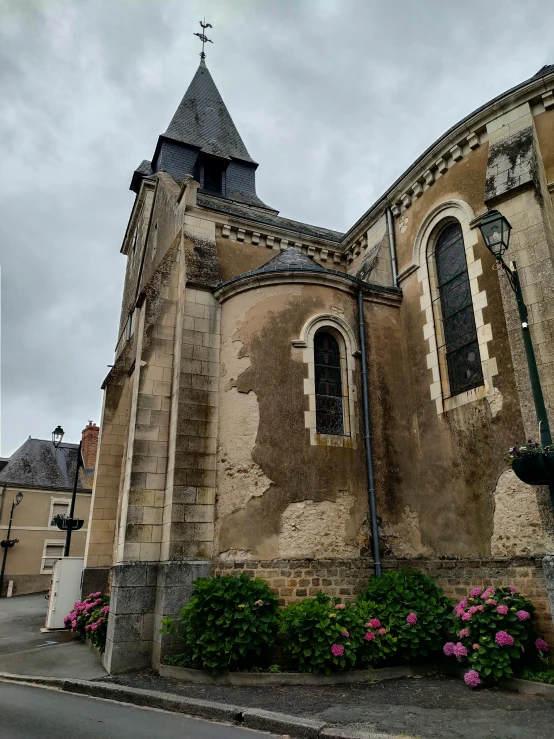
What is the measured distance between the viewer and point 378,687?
6156mm

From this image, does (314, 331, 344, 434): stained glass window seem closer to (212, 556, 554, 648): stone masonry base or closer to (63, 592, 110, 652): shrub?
(212, 556, 554, 648): stone masonry base

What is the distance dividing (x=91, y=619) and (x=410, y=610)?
18.4 feet

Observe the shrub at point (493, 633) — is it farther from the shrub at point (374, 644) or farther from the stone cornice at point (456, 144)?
the stone cornice at point (456, 144)

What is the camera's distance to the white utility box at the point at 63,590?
10984mm

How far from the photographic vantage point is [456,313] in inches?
343

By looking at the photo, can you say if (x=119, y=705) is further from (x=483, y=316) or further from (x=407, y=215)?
(x=407, y=215)

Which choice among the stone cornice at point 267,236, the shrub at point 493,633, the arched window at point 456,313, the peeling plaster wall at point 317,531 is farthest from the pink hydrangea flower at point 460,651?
the stone cornice at point 267,236

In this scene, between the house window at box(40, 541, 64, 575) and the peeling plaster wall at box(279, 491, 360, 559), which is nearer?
the peeling plaster wall at box(279, 491, 360, 559)

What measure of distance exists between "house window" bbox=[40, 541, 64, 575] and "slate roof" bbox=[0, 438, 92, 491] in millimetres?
2570

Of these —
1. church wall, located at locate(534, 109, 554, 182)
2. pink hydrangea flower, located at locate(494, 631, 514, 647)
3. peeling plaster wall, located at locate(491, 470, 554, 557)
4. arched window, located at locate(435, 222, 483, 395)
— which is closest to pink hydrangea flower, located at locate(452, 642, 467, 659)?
pink hydrangea flower, located at locate(494, 631, 514, 647)

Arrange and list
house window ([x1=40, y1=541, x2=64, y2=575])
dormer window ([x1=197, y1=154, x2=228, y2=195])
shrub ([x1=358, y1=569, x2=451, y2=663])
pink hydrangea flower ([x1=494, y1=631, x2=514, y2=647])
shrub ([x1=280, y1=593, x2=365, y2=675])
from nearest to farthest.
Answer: pink hydrangea flower ([x1=494, y1=631, x2=514, y2=647]) < shrub ([x1=280, y1=593, x2=365, y2=675]) < shrub ([x1=358, y1=569, x2=451, y2=663]) < dormer window ([x1=197, y1=154, x2=228, y2=195]) < house window ([x1=40, y1=541, x2=64, y2=575])

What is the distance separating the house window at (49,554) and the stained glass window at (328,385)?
20.4 meters

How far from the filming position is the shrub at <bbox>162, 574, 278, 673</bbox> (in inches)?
259

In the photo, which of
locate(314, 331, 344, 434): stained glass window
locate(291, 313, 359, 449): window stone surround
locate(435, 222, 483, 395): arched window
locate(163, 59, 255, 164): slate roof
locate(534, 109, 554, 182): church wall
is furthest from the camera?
locate(163, 59, 255, 164): slate roof
